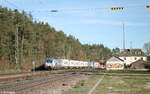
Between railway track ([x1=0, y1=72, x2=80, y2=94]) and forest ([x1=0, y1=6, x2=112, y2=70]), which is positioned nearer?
railway track ([x1=0, y1=72, x2=80, y2=94])

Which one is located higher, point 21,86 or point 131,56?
point 131,56

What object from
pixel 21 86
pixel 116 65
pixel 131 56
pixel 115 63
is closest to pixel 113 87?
pixel 21 86

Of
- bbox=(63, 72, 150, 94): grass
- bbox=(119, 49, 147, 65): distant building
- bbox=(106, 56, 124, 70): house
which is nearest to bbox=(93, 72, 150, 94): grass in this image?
bbox=(63, 72, 150, 94): grass

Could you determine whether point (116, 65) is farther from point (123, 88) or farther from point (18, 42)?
point (123, 88)

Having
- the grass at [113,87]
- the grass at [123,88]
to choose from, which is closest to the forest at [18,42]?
the grass at [113,87]

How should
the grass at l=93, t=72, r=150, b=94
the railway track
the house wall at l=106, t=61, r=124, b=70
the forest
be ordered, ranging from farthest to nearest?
1. the house wall at l=106, t=61, r=124, b=70
2. the forest
3. the grass at l=93, t=72, r=150, b=94
4. the railway track

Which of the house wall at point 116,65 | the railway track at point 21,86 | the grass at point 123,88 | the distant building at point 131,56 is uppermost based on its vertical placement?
the distant building at point 131,56

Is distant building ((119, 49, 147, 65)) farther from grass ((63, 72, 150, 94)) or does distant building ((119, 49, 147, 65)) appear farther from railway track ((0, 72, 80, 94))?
railway track ((0, 72, 80, 94))

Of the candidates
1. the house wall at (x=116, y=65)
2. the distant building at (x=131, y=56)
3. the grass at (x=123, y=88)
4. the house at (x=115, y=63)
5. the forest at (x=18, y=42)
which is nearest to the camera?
the grass at (x=123, y=88)

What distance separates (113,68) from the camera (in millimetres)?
69875

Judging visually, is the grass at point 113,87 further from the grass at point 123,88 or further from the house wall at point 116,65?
the house wall at point 116,65

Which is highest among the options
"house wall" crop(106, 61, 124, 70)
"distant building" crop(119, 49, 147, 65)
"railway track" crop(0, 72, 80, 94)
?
"distant building" crop(119, 49, 147, 65)

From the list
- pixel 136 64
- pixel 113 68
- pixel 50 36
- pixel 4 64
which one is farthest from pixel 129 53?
pixel 4 64

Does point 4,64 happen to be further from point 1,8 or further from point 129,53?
point 129,53
